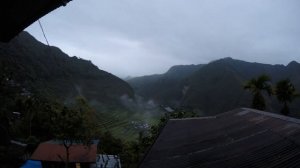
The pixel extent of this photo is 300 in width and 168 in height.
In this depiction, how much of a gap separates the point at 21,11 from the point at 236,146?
23.1 ft

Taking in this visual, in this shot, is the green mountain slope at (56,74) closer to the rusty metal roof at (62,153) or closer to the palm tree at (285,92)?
the rusty metal roof at (62,153)

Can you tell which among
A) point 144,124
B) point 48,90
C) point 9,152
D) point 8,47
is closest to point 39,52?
point 8,47

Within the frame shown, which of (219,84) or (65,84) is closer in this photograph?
(65,84)

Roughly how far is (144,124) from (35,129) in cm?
5817

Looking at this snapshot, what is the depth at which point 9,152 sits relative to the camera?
38.0m

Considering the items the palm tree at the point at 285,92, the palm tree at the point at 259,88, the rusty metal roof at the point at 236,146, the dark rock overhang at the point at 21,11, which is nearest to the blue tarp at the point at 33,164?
the rusty metal roof at the point at 236,146

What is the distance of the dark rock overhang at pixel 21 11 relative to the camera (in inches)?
122

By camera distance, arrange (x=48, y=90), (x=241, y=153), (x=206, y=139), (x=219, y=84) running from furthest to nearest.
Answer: (x=219, y=84) < (x=48, y=90) < (x=206, y=139) < (x=241, y=153)

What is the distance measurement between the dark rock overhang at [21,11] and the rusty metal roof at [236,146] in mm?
5155

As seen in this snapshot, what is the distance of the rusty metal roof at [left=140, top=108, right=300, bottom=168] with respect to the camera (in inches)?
271

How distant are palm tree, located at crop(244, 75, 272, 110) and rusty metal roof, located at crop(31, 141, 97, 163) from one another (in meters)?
18.5

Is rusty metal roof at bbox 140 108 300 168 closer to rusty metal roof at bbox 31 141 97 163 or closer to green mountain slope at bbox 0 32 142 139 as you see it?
rusty metal roof at bbox 31 141 97 163

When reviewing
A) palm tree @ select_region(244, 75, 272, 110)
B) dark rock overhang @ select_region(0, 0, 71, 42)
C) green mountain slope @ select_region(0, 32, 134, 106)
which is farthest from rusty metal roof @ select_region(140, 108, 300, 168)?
green mountain slope @ select_region(0, 32, 134, 106)

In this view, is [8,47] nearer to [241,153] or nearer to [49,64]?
[49,64]
